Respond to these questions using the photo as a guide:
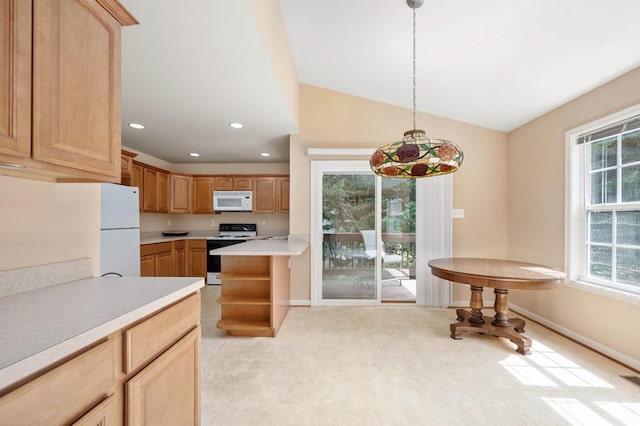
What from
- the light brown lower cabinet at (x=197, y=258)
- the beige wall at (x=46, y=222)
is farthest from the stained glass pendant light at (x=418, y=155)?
the light brown lower cabinet at (x=197, y=258)

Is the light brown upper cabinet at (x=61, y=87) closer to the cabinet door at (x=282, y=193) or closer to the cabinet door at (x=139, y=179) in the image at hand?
the cabinet door at (x=139, y=179)

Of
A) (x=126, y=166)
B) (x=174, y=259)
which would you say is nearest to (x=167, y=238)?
(x=174, y=259)

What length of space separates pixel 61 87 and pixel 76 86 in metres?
0.06

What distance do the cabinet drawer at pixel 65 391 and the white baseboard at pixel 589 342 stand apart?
337cm

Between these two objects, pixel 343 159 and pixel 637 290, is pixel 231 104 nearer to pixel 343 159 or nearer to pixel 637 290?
pixel 343 159

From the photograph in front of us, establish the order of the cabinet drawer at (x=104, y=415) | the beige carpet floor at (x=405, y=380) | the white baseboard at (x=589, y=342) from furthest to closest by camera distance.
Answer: the white baseboard at (x=589, y=342), the beige carpet floor at (x=405, y=380), the cabinet drawer at (x=104, y=415)

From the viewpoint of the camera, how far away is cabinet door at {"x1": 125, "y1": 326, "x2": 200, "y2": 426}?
0.97m

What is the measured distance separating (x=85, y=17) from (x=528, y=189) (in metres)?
4.08

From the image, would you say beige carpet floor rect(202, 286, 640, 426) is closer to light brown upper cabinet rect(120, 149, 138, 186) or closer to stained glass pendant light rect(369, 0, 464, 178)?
stained glass pendant light rect(369, 0, 464, 178)

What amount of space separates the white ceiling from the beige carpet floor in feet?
7.41

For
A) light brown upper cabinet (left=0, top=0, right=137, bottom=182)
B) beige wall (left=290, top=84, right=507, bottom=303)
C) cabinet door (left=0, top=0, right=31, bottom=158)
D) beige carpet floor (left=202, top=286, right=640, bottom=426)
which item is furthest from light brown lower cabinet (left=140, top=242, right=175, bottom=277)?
cabinet door (left=0, top=0, right=31, bottom=158)

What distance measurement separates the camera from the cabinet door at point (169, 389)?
3.17 ft

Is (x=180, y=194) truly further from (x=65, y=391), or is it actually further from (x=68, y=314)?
(x=65, y=391)

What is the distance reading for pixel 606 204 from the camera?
2518 millimetres
